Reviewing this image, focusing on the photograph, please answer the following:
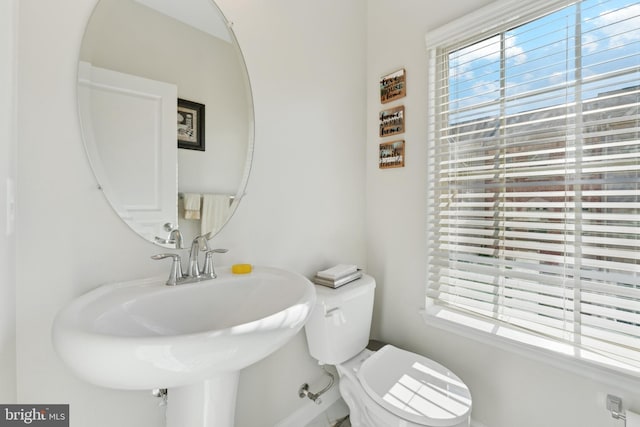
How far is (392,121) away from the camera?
1.58 metres

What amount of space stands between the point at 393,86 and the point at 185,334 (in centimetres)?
154

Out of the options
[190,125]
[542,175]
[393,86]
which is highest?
[393,86]

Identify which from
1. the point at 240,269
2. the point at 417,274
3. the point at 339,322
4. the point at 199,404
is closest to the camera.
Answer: the point at 199,404

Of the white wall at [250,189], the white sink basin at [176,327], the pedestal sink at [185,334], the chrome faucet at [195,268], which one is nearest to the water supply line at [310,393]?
the white wall at [250,189]

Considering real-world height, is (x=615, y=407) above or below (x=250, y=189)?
below

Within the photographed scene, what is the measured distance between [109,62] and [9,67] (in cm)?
24

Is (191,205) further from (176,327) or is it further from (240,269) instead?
(176,327)

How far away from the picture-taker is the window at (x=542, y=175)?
983 millimetres

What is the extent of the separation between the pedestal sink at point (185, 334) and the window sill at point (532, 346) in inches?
33.9

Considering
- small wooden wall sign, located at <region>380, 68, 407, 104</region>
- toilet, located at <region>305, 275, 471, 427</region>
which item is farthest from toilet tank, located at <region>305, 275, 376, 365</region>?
small wooden wall sign, located at <region>380, 68, 407, 104</region>

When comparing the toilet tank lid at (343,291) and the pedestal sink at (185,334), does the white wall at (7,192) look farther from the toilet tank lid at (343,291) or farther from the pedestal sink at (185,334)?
the toilet tank lid at (343,291)

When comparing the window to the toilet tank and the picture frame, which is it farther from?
the toilet tank

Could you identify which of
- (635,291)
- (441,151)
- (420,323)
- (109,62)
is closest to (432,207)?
(441,151)

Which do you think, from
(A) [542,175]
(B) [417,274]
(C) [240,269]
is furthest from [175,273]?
(A) [542,175]
